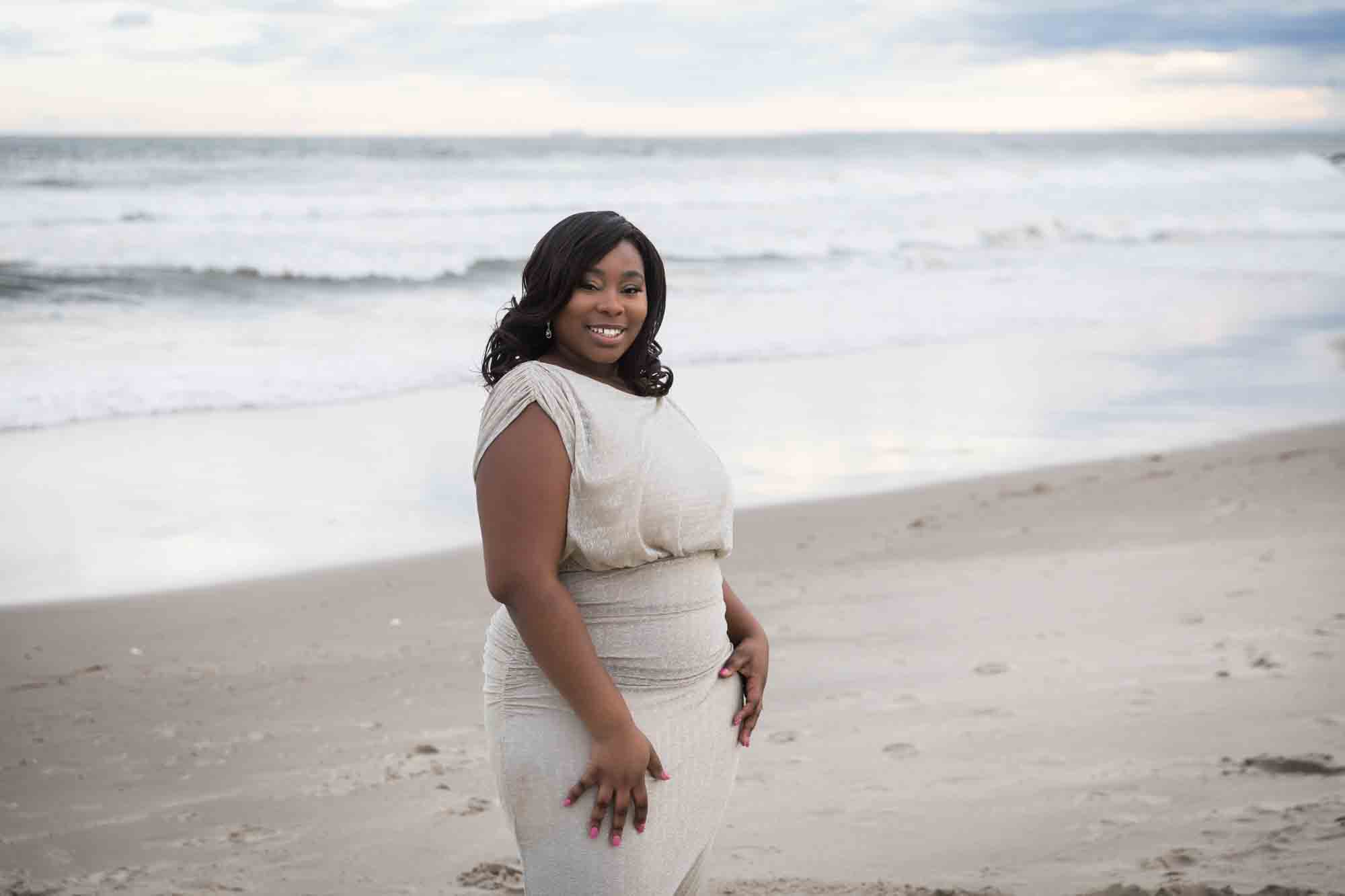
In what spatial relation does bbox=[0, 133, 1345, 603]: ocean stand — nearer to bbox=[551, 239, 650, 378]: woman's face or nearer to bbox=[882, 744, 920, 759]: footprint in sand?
bbox=[882, 744, 920, 759]: footprint in sand

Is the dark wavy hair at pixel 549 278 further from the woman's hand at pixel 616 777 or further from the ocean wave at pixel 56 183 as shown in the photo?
the ocean wave at pixel 56 183

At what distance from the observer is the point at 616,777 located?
2.06 m

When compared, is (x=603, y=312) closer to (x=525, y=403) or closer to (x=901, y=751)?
(x=525, y=403)

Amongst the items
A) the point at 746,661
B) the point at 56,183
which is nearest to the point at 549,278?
the point at 746,661

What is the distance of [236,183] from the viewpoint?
34.9 metres

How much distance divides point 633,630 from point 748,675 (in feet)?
1.22

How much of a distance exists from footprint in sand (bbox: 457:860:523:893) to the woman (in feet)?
4.63

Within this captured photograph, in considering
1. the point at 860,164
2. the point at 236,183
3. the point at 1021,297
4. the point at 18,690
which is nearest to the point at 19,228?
the point at 236,183

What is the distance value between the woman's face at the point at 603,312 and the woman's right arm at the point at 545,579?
24 centimetres

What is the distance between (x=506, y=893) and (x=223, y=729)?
168cm

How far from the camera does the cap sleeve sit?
2027 millimetres

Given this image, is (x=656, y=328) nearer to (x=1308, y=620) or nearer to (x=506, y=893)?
(x=506, y=893)

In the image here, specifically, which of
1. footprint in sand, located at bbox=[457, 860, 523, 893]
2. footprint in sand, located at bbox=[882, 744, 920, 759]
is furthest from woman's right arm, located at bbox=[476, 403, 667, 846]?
footprint in sand, located at bbox=[882, 744, 920, 759]

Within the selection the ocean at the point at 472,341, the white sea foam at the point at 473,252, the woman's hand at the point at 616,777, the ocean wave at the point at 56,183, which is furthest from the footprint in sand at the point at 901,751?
the ocean wave at the point at 56,183
